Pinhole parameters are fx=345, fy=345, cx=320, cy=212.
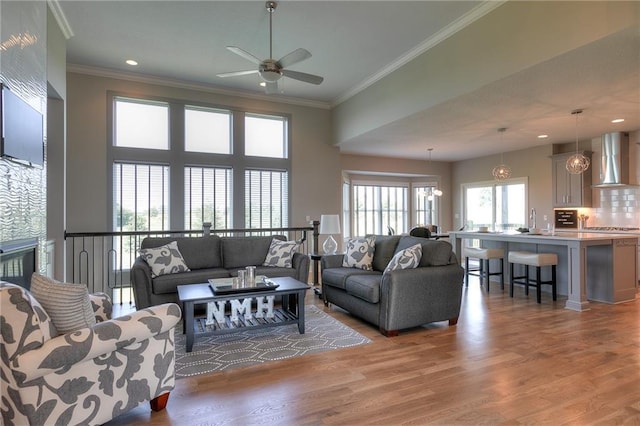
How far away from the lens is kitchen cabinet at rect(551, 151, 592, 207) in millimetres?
7113

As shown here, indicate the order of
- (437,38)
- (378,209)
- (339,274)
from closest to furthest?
(339,274)
(437,38)
(378,209)

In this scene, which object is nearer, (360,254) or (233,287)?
(233,287)

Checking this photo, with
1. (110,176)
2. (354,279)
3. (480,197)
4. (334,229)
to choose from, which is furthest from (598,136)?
(110,176)

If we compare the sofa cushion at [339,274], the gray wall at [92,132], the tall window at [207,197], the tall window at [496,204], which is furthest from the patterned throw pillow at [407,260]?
the tall window at [496,204]

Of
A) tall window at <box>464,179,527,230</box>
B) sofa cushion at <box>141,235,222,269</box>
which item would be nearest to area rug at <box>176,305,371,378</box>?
sofa cushion at <box>141,235,222,269</box>

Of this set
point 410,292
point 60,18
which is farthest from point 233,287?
point 60,18

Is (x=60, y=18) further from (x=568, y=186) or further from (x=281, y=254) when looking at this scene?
(x=568, y=186)

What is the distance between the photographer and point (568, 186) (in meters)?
7.30

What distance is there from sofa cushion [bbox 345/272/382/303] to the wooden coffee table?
0.58 m

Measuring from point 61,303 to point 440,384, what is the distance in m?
2.47

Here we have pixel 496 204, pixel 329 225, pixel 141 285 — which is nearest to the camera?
pixel 141 285

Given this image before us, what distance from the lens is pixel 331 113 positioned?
7.55 m

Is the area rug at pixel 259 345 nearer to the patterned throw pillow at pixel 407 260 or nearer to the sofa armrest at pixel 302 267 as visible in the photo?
the patterned throw pillow at pixel 407 260

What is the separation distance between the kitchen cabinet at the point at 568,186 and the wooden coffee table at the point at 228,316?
256 inches
